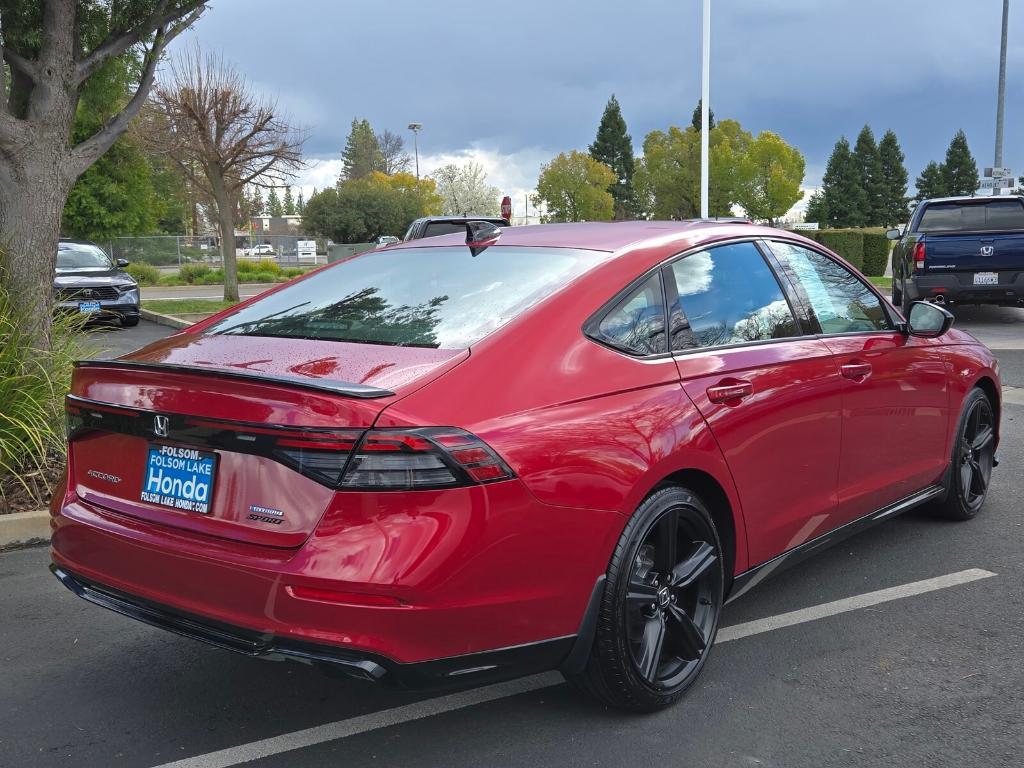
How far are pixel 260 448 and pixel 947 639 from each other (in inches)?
109

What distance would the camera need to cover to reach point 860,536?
508 cm

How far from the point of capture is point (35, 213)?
21.4ft

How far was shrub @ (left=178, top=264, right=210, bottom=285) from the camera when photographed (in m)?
32.3

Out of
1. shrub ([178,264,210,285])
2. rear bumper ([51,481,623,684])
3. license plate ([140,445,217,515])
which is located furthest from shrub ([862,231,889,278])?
license plate ([140,445,217,515])

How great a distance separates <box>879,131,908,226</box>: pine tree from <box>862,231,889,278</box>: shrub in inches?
2879

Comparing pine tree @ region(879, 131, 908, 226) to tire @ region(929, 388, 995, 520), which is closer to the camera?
tire @ region(929, 388, 995, 520)

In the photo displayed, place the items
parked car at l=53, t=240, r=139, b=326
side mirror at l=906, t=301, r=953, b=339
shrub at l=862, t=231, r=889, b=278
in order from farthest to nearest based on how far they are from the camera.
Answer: shrub at l=862, t=231, r=889, b=278 → parked car at l=53, t=240, r=139, b=326 → side mirror at l=906, t=301, r=953, b=339

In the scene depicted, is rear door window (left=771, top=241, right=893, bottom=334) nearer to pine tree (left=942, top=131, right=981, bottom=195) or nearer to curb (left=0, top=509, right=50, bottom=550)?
curb (left=0, top=509, right=50, bottom=550)

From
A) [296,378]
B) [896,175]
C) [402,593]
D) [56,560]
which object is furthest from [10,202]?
[896,175]

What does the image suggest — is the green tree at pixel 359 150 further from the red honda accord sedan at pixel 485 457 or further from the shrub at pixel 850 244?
the red honda accord sedan at pixel 485 457

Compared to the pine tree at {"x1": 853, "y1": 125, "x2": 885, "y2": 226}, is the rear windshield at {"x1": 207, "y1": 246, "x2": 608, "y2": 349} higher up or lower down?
lower down

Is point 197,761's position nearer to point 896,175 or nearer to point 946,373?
point 946,373

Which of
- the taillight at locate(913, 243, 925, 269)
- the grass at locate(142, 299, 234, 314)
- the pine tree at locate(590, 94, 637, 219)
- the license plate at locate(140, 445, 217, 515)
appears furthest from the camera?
the pine tree at locate(590, 94, 637, 219)

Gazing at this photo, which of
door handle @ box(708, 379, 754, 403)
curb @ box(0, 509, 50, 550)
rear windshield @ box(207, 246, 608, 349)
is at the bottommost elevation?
curb @ box(0, 509, 50, 550)
